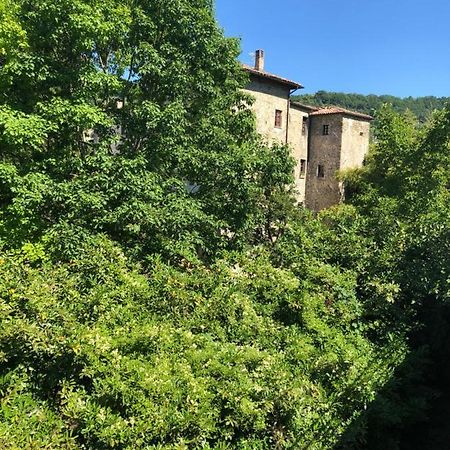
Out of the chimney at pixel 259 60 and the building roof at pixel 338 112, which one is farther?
the building roof at pixel 338 112

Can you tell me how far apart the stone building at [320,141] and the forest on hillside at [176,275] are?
1365cm

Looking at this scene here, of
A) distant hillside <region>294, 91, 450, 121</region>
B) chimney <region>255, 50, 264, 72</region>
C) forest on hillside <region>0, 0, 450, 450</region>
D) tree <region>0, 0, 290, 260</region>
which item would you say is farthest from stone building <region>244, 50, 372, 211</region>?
distant hillside <region>294, 91, 450, 121</region>

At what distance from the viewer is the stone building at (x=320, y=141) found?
2918cm

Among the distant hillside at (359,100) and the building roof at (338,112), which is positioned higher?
the distant hillside at (359,100)

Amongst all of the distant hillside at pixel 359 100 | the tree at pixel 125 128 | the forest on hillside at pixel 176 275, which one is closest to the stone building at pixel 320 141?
the forest on hillside at pixel 176 275

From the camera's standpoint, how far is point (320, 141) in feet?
102

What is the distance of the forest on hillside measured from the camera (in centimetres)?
630

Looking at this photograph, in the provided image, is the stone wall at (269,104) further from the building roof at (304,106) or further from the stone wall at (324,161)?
the stone wall at (324,161)

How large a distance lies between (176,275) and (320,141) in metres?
24.0

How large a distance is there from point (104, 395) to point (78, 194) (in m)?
6.37

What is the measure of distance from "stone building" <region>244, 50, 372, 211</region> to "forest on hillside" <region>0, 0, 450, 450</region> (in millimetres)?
13646

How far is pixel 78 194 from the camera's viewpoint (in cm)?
1123

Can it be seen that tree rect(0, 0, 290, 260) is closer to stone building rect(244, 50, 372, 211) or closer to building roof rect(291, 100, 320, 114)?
stone building rect(244, 50, 372, 211)

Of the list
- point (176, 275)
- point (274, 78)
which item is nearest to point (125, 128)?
point (176, 275)
